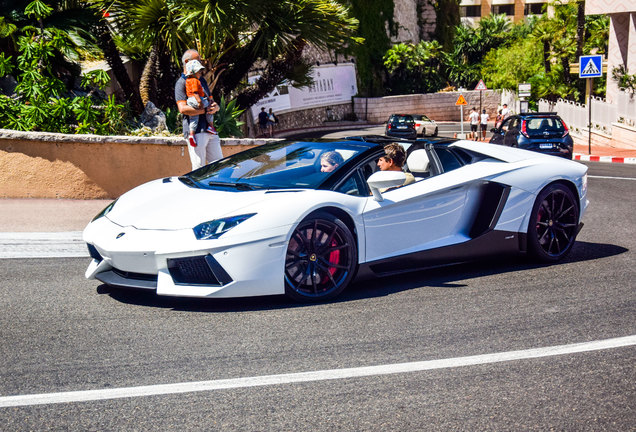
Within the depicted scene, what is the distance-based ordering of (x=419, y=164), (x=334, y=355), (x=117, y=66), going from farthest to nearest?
1. (x=117, y=66)
2. (x=419, y=164)
3. (x=334, y=355)

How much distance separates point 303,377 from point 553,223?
3.89 metres

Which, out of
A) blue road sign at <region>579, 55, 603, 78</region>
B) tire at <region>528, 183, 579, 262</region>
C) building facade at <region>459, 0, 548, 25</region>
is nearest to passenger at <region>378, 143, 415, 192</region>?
tire at <region>528, 183, 579, 262</region>

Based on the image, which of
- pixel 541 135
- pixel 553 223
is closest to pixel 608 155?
pixel 541 135

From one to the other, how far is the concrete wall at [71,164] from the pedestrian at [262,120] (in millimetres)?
28229

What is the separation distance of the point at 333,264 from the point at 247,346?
129cm

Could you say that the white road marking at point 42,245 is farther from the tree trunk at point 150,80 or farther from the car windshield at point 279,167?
the tree trunk at point 150,80

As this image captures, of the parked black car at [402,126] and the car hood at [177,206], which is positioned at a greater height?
the car hood at [177,206]

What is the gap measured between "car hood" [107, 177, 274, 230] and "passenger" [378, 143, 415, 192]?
1.14 m

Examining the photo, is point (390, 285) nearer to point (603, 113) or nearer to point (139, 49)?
point (139, 49)

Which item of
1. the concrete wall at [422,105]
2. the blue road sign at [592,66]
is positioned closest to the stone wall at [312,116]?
the concrete wall at [422,105]

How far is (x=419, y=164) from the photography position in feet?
22.4

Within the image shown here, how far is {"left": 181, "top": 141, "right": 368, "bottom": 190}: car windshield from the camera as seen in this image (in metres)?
6.27

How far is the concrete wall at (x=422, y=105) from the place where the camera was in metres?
57.4

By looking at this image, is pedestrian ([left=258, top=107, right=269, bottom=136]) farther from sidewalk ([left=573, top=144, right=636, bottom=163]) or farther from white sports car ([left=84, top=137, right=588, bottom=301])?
white sports car ([left=84, top=137, right=588, bottom=301])
